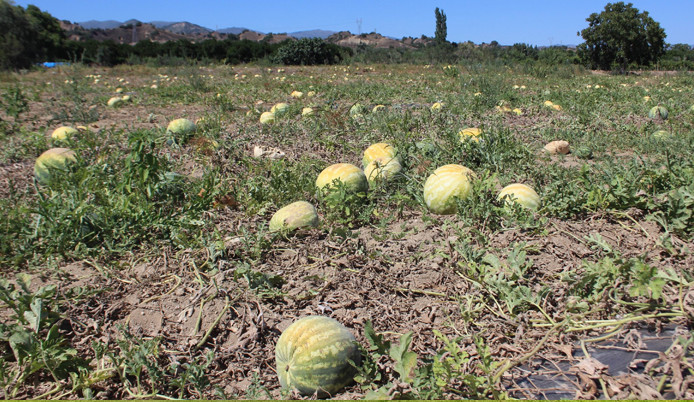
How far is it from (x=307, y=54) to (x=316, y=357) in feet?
81.9

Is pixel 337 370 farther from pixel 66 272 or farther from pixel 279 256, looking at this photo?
pixel 66 272

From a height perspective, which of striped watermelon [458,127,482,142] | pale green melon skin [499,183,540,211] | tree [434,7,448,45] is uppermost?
tree [434,7,448,45]

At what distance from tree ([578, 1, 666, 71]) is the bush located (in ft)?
66.0

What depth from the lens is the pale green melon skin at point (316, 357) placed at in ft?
6.45

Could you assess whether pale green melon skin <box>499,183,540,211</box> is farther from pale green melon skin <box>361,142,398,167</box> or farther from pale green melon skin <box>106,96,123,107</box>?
pale green melon skin <box>106,96,123,107</box>

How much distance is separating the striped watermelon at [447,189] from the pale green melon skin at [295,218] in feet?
3.29

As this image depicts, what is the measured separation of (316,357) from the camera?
198 centimetres

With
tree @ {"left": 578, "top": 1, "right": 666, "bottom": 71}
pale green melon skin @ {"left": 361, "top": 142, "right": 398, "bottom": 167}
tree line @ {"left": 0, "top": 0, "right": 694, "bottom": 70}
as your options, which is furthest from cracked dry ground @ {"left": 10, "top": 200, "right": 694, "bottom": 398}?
tree @ {"left": 578, "top": 1, "right": 666, "bottom": 71}

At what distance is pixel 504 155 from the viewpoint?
14.2 ft

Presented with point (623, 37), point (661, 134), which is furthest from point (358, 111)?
point (623, 37)

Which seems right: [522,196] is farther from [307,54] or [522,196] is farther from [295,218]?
[307,54]

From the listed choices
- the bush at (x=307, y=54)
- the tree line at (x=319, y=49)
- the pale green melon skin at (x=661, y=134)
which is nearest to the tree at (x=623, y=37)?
the tree line at (x=319, y=49)

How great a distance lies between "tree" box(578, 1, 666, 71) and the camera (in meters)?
30.4

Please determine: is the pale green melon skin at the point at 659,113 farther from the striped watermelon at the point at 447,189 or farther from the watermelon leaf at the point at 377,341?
the watermelon leaf at the point at 377,341
